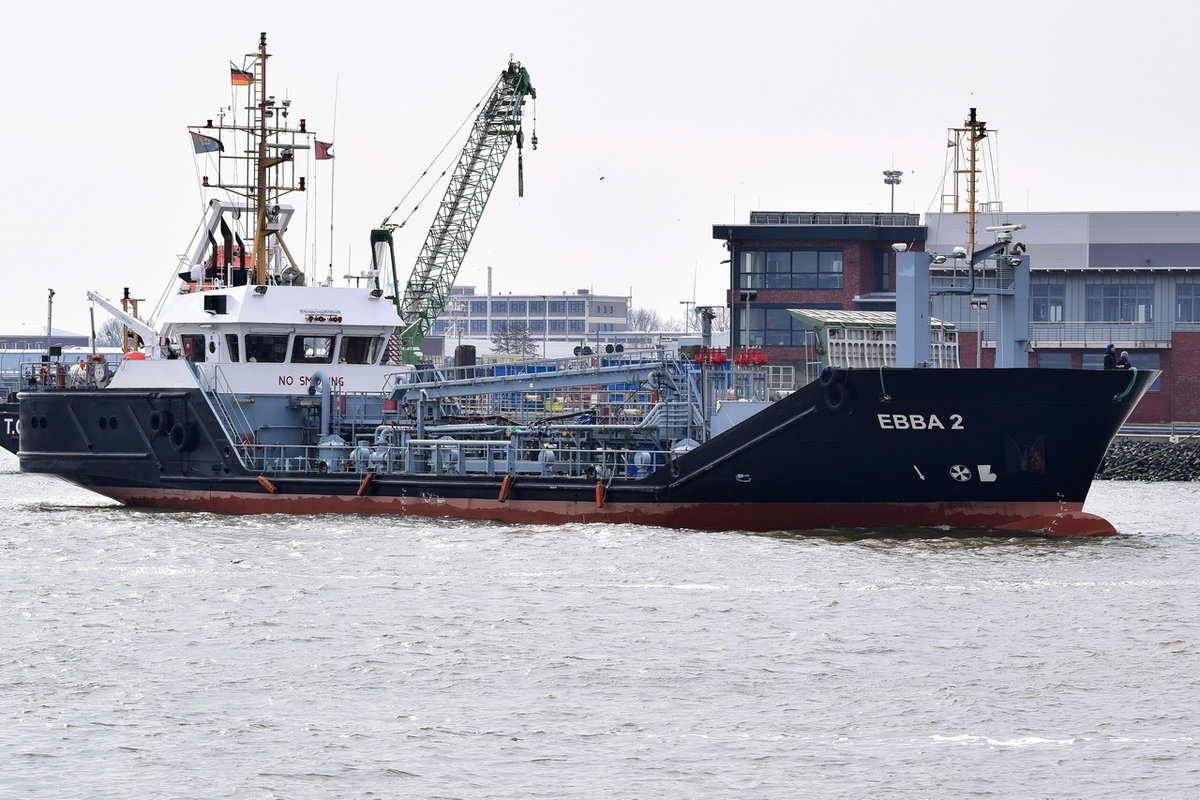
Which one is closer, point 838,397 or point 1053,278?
point 838,397

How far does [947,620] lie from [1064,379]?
794 centimetres

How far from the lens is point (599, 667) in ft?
69.3

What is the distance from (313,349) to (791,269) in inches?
1724

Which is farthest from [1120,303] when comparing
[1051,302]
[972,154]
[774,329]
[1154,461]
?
[972,154]

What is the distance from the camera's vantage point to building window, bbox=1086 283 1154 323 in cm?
7194

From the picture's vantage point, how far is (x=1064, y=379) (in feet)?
99.6

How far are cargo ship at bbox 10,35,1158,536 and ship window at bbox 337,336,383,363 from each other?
4 centimetres

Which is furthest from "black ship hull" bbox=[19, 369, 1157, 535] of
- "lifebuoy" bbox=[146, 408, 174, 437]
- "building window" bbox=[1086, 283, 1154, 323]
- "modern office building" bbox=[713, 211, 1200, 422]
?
"building window" bbox=[1086, 283, 1154, 323]

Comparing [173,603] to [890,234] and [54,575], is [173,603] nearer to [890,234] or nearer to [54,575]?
[54,575]

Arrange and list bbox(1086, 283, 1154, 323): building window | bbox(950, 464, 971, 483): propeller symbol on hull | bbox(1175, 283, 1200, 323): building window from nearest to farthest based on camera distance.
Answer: bbox(950, 464, 971, 483): propeller symbol on hull < bbox(1175, 283, 1200, 323): building window < bbox(1086, 283, 1154, 323): building window

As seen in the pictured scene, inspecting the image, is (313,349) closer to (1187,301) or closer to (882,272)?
(1187,301)

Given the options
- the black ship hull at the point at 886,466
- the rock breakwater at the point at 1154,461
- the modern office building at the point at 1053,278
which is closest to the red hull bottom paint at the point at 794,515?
the black ship hull at the point at 886,466

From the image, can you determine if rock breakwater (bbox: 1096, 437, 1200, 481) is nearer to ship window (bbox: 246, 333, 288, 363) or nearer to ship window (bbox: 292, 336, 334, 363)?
ship window (bbox: 292, 336, 334, 363)

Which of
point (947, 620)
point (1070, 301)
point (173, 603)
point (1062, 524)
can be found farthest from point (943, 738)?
point (1070, 301)
